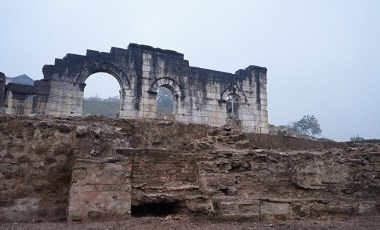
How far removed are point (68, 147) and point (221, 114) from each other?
35.9 ft

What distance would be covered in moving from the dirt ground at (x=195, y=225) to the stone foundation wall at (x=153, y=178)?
219 mm

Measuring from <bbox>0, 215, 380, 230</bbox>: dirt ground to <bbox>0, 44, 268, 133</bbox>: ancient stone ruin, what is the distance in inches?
347

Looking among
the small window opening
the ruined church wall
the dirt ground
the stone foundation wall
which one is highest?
the ruined church wall

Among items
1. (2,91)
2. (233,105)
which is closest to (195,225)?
(2,91)

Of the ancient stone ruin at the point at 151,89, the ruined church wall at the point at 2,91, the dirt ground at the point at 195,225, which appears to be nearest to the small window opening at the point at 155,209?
the dirt ground at the point at 195,225

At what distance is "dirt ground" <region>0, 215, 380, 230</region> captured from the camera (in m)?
4.32

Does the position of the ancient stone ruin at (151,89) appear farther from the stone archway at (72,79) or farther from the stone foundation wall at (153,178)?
the stone foundation wall at (153,178)

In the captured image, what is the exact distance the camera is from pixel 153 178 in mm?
5434

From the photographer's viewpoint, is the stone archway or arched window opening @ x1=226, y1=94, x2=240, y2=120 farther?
arched window opening @ x1=226, y1=94, x2=240, y2=120

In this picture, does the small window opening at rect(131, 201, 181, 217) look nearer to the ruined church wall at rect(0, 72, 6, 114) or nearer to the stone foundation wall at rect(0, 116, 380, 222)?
the stone foundation wall at rect(0, 116, 380, 222)

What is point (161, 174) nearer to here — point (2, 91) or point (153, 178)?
point (153, 178)

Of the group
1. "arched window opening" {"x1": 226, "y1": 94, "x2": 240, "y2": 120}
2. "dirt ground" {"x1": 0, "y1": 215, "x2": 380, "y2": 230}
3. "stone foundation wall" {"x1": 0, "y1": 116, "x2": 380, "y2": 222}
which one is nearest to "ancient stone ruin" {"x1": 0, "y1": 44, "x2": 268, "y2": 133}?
"arched window opening" {"x1": 226, "y1": 94, "x2": 240, "y2": 120}

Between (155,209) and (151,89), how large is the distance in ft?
30.6

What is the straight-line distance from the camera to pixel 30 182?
16.7 ft
